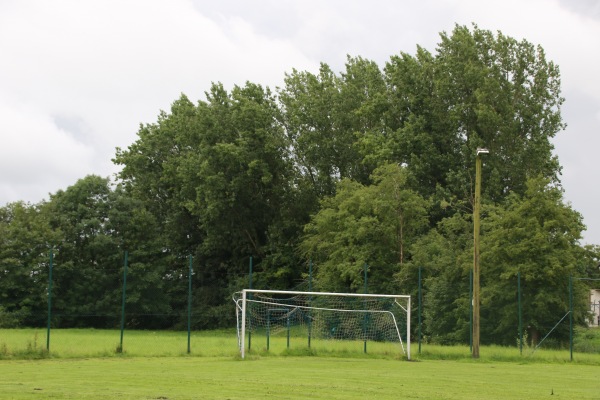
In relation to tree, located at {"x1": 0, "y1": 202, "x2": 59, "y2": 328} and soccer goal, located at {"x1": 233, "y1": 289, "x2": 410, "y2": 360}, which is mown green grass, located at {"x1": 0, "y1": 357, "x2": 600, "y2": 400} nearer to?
soccer goal, located at {"x1": 233, "y1": 289, "x2": 410, "y2": 360}

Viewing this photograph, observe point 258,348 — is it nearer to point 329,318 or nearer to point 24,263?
point 329,318

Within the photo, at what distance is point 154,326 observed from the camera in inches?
1303

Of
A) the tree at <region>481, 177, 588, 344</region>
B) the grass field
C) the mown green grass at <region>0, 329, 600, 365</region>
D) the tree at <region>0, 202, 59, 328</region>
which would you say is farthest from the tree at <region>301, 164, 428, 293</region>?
the tree at <region>0, 202, 59, 328</region>

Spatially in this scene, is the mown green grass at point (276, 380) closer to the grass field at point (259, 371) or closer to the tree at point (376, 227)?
the grass field at point (259, 371)

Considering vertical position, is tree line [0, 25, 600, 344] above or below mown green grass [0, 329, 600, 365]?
above

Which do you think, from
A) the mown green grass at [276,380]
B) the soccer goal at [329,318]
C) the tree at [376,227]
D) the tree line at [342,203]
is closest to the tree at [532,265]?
the tree line at [342,203]

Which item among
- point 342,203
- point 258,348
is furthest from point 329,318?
point 342,203

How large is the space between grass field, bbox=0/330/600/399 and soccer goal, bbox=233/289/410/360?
18.0 inches

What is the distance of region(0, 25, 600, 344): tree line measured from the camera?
33281mm

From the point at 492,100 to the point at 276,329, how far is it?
26993mm

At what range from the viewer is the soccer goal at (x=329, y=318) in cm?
2720

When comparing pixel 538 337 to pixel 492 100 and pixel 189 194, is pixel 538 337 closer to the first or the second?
pixel 492 100

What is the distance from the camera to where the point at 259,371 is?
19.3 metres

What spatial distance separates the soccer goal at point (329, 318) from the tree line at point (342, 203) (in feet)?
7.80
